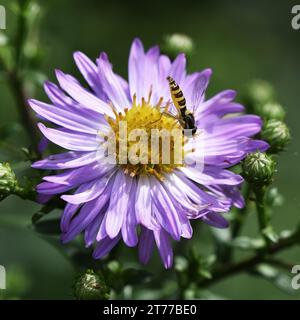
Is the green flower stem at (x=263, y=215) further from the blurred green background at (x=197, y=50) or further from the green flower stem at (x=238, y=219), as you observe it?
the blurred green background at (x=197, y=50)

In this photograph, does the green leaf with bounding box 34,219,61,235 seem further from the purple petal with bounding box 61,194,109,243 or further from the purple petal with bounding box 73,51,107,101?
the purple petal with bounding box 73,51,107,101

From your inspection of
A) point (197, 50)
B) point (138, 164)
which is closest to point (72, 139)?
point (138, 164)

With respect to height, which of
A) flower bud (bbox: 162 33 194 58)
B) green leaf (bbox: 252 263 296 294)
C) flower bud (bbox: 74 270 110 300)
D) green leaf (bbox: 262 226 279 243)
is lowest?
green leaf (bbox: 252 263 296 294)

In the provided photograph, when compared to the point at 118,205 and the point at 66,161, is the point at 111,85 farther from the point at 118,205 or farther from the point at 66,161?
the point at 118,205

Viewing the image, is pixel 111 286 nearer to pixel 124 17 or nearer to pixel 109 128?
pixel 109 128

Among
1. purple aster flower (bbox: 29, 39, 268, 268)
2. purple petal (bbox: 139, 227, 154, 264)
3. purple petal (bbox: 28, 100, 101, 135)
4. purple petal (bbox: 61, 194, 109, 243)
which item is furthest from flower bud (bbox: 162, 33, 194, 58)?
purple petal (bbox: 139, 227, 154, 264)

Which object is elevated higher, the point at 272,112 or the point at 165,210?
the point at 272,112
